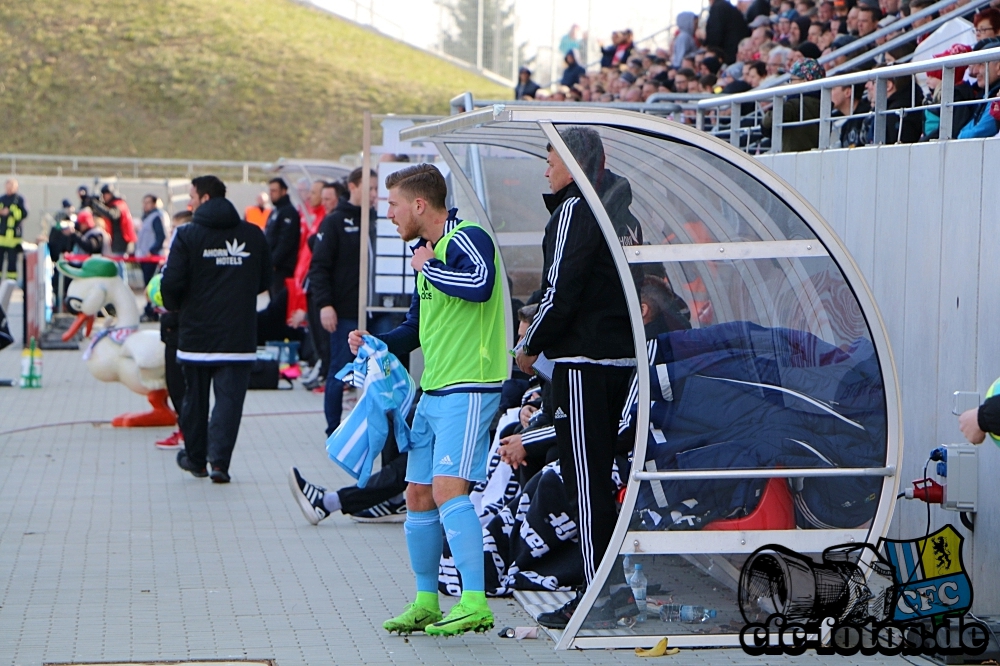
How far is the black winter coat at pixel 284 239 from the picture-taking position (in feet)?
48.1

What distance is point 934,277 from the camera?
5.84 metres

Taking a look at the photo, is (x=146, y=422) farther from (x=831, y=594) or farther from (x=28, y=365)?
(x=831, y=594)

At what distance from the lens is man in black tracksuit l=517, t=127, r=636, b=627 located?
17.6 feet

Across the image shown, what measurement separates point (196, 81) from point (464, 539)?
163ft

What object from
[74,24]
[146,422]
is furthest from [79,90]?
[146,422]

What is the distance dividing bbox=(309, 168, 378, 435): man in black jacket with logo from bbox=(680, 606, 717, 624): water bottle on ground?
210 inches

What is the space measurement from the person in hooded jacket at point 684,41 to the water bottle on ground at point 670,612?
48.3ft

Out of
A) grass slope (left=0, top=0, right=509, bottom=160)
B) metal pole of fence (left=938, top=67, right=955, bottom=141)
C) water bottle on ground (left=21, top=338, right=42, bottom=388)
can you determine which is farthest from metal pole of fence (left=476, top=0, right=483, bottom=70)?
metal pole of fence (left=938, top=67, right=955, bottom=141)

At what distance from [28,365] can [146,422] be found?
3733 millimetres

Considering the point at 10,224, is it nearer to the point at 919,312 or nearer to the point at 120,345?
the point at 120,345

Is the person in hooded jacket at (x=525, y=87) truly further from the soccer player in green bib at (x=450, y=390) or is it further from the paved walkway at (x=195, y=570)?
the soccer player in green bib at (x=450, y=390)

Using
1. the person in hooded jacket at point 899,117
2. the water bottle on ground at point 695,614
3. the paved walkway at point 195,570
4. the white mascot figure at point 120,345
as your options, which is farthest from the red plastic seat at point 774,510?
the white mascot figure at point 120,345

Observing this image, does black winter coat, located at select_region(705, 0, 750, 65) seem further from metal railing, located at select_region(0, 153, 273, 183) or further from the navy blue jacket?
metal railing, located at select_region(0, 153, 273, 183)

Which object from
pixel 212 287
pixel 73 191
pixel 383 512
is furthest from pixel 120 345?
pixel 73 191
